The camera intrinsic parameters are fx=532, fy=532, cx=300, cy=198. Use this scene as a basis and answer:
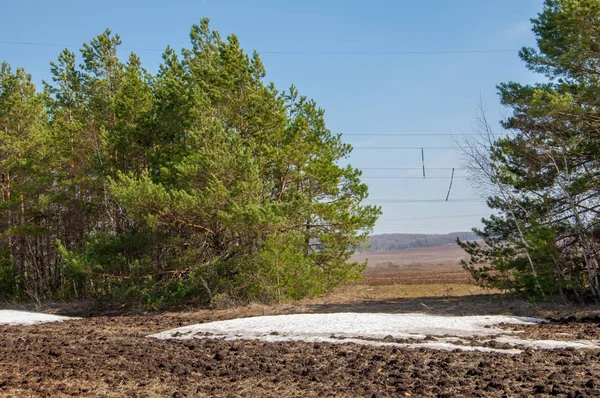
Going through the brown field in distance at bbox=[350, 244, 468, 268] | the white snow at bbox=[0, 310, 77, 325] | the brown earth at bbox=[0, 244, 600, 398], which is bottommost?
the brown earth at bbox=[0, 244, 600, 398]

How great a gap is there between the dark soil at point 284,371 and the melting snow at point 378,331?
0.78 metres

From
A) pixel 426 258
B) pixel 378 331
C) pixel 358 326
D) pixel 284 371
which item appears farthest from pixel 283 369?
pixel 426 258

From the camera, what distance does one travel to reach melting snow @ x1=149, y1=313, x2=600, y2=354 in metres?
9.70

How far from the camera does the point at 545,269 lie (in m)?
14.9

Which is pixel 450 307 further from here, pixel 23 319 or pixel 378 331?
pixel 23 319

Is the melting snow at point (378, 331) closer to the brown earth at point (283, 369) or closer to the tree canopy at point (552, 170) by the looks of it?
the brown earth at point (283, 369)

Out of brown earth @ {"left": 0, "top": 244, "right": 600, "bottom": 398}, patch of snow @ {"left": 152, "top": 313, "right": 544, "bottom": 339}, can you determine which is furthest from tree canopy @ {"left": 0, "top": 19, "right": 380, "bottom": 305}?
brown earth @ {"left": 0, "top": 244, "right": 600, "bottom": 398}

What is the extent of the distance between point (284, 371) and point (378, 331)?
4.17 meters

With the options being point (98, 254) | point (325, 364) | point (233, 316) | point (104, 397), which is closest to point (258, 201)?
point (233, 316)

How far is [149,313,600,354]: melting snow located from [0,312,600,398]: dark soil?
0.78 meters

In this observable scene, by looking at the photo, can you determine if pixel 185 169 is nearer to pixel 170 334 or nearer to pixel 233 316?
pixel 233 316

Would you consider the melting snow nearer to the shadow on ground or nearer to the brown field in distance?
the shadow on ground

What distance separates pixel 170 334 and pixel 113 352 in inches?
123

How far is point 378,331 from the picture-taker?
11359 millimetres
